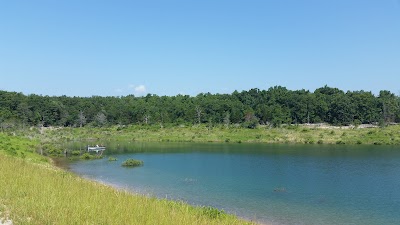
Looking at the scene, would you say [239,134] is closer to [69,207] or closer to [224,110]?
[224,110]

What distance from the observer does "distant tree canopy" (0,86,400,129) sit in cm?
12962

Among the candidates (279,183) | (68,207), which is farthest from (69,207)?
(279,183)

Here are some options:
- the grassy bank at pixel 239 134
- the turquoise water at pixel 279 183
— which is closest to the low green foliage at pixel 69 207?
the turquoise water at pixel 279 183

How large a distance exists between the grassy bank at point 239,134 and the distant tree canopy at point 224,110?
1092cm

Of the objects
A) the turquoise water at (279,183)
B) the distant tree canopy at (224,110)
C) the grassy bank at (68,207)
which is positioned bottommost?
the turquoise water at (279,183)

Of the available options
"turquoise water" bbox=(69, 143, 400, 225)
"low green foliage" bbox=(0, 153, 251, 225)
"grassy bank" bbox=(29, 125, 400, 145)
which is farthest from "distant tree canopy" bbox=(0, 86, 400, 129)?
"low green foliage" bbox=(0, 153, 251, 225)

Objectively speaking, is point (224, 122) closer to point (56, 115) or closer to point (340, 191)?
point (56, 115)

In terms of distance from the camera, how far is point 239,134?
368 feet

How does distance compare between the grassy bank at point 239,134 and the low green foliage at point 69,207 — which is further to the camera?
the grassy bank at point 239,134

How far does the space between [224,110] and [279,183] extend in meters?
103

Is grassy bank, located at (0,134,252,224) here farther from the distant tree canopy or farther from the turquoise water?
the distant tree canopy

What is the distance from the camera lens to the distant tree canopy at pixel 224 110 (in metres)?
130

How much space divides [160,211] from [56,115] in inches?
5773

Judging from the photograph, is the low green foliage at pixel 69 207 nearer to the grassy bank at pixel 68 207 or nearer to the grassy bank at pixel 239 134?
the grassy bank at pixel 68 207
